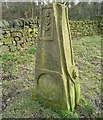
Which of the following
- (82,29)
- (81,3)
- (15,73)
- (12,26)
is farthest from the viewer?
(81,3)

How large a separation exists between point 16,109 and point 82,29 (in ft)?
25.7

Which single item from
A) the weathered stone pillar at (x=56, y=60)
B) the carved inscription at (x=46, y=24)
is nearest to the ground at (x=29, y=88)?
the weathered stone pillar at (x=56, y=60)

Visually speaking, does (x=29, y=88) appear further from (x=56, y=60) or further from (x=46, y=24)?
(x=46, y=24)

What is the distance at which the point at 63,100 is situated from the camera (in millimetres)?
3035

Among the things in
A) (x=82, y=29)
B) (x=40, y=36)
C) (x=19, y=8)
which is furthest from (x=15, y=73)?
(x=82, y=29)

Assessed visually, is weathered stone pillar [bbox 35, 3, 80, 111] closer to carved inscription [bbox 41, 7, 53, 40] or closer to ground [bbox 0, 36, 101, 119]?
carved inscription [bbox 41, 7, 53, 40]

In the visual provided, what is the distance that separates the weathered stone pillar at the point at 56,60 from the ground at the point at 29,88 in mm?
184

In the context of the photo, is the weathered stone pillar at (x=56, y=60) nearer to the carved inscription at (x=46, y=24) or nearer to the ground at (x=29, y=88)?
the carved inscription at (x=46, y=24)

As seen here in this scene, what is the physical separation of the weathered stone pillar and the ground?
184mm

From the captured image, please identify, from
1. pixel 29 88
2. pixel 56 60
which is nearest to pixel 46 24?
pixel 56 60

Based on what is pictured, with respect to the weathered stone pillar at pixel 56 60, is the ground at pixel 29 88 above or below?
below

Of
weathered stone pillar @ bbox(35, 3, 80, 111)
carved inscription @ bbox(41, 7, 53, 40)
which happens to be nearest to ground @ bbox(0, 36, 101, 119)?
weathered stone pillar @ bbox(35, 3, 80, 111)

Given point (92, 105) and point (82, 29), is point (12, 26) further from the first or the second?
point (82, 29)

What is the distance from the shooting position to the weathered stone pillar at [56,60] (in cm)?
294
